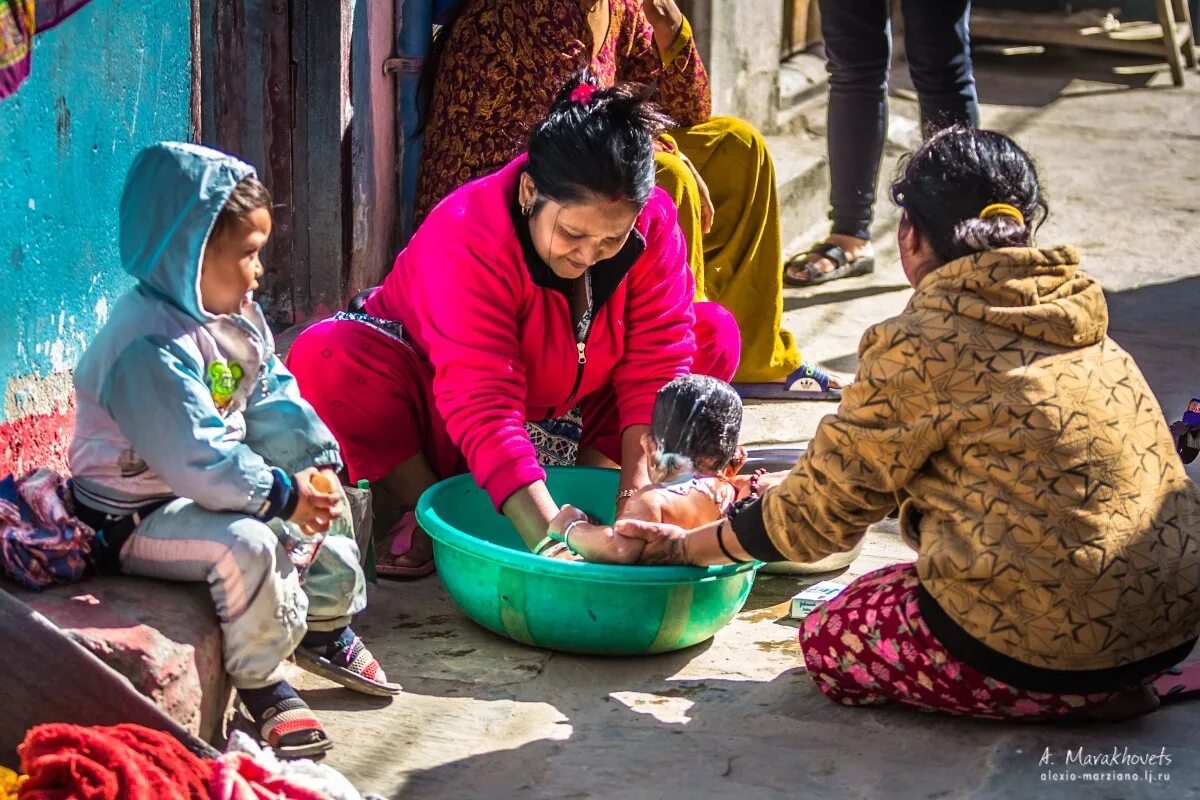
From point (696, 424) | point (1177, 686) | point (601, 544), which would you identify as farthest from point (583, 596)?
point (1177, 686)

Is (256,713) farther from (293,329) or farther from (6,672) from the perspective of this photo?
(293,329)

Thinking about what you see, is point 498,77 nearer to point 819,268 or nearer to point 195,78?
point 195,78

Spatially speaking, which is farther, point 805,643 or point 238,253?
point 805,643

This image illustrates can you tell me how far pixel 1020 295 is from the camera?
8.77ft

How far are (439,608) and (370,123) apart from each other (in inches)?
72.0

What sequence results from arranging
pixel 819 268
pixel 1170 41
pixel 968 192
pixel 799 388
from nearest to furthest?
pixel 968 192, pixel 799 388, pixel 819 268, pixel 1170 41

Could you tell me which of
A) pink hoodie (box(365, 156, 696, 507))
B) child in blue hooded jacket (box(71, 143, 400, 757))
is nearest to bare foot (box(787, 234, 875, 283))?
pink hoodie (box(365, 156, 696, 507))

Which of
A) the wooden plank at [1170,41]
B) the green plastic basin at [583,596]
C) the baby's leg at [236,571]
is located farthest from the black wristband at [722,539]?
the wooden plank at [1170,41]

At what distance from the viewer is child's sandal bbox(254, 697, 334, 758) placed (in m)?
2.67

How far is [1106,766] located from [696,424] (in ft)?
3.60

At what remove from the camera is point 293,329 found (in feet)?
14.9

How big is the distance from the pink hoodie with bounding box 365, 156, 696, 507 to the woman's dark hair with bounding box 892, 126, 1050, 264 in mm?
934

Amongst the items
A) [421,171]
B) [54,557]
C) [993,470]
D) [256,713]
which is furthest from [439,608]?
[421,171]

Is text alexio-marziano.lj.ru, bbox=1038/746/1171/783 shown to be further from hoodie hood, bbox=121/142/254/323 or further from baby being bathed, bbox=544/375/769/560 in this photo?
hoodie hood, bbox=121/142/254/323
